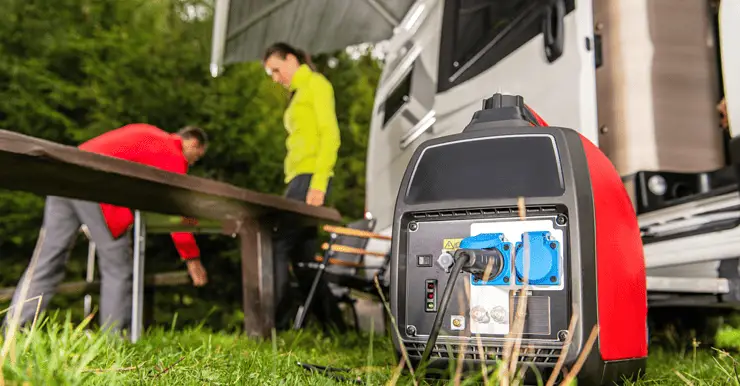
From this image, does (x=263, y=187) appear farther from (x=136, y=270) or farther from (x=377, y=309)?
(x=136, y=270)

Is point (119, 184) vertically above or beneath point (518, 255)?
above

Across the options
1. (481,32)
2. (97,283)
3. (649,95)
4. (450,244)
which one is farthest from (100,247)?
(649,95)

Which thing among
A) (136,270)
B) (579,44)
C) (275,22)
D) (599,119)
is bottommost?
(136,270)

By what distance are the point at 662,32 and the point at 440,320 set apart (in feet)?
4.99

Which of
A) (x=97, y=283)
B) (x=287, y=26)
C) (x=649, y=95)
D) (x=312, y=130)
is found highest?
(x=287, y=26)

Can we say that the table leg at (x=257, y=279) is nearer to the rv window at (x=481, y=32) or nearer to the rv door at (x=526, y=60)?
the rv door at (x=526, y=60)

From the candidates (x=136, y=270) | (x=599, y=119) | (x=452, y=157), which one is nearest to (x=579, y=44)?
(x=599, y=119)

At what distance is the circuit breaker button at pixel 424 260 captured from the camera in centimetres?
147

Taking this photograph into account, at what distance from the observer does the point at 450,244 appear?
145cm

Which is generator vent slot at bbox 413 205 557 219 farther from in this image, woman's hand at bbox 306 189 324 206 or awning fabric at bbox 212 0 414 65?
awning fabric at bbox 212 0 414 65

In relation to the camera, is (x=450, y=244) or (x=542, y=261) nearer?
(x=542, y=261)

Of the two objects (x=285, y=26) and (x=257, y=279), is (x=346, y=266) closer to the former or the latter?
(x=257, y=279)

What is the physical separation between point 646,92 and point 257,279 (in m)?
1.64

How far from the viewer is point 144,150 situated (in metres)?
3.46
